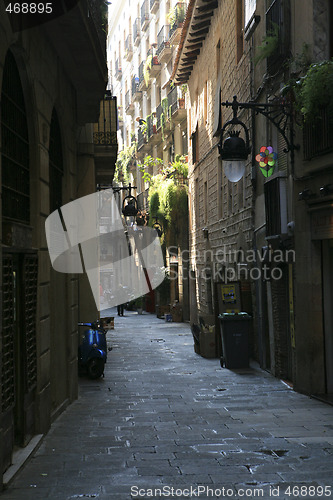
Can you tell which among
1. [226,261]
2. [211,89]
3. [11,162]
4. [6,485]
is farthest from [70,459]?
[211,89]

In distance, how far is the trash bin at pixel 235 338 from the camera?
1444cm

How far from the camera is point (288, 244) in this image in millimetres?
11938

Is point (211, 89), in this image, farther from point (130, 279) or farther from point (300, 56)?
point (130, 279)

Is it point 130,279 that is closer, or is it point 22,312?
point 22,312

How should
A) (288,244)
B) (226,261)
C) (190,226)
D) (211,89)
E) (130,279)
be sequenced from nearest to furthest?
(288,244) → (226,261) → (211,89) → (190,226) → (130,279)

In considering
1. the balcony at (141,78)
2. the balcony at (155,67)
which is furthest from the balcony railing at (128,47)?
the balcony at (155,67)

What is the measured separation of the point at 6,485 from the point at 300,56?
817cm

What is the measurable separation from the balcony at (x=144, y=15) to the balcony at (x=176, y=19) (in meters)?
8.40

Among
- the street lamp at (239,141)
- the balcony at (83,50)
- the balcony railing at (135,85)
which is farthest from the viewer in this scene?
the balcony railing at (135,85)

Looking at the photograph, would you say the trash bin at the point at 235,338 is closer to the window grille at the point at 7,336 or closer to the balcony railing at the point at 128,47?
the window grille at the point at 7,336

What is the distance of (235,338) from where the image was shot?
47.8 feet

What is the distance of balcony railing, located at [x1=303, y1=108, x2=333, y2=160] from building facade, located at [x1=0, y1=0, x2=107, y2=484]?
3598mm

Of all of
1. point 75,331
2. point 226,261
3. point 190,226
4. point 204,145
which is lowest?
point 75,331

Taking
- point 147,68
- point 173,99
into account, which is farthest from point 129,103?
point 173,99
